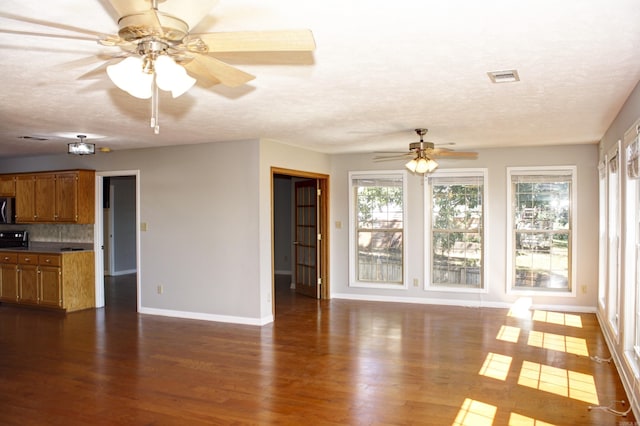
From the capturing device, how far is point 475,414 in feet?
11.6

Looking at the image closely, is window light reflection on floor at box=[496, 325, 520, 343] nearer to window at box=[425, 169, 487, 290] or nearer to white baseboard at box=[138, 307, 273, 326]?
window at box=[425, 169, 487, 290]

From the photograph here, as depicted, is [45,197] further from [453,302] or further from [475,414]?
[475,414]

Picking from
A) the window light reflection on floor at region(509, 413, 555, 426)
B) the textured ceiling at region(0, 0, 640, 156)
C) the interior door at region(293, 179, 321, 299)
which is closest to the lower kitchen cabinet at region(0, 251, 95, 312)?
the textured ceiling at region(0, 0, 640, 156)

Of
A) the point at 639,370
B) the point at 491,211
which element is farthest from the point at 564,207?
the point at 639,370

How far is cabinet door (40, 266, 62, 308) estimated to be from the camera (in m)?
7.26

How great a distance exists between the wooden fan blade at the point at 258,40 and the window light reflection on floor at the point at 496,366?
11.5 feet

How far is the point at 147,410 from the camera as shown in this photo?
12.0 ft

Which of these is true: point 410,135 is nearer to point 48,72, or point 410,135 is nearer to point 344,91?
point 344,91

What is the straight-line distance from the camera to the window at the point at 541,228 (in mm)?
7227

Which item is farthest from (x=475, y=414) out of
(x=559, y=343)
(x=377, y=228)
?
(x=377, y=228)

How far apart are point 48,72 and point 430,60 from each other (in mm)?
2475

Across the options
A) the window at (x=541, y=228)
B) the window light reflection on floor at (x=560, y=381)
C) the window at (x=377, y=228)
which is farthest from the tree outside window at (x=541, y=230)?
the window light reflection on floor at (x=560, y=381)

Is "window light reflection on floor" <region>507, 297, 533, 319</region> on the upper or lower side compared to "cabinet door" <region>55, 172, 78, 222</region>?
lower

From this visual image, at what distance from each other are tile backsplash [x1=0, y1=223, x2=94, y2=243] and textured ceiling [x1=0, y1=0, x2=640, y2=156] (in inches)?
78.0
